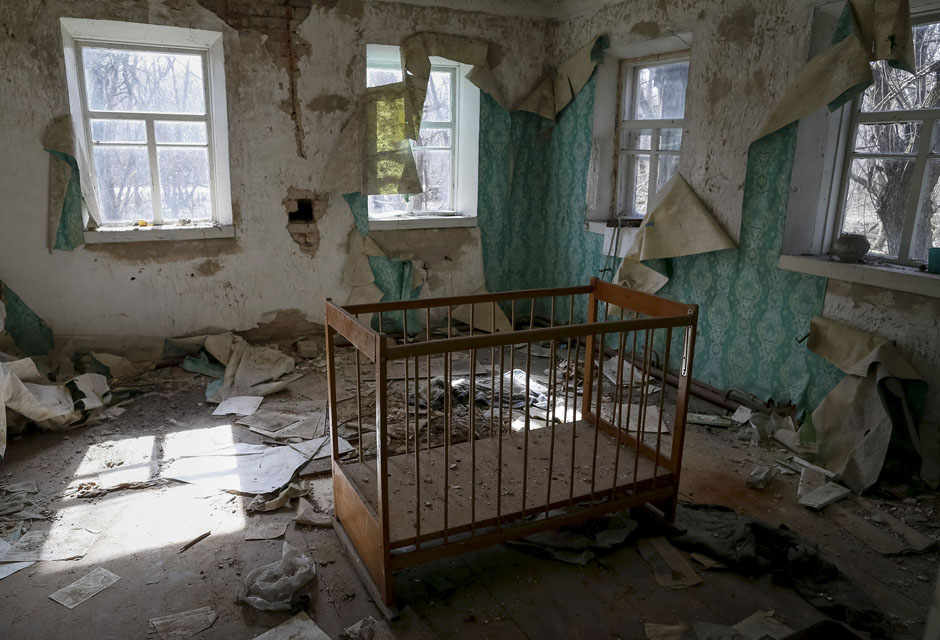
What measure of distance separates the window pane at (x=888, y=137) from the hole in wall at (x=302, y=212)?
381 cm

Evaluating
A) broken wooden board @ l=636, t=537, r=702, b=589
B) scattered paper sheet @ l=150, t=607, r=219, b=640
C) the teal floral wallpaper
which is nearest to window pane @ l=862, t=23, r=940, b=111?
the teal floral wallpaper

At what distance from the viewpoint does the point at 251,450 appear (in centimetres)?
361

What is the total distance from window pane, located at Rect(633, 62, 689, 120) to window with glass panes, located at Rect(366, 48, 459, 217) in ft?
5.19

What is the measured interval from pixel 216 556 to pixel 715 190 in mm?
3579

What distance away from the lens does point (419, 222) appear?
5492mm

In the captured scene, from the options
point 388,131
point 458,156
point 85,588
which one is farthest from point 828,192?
point 85,588

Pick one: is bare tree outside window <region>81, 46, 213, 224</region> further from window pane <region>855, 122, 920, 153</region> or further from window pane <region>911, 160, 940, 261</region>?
window pane <region>911, 160, 940, 261</region>

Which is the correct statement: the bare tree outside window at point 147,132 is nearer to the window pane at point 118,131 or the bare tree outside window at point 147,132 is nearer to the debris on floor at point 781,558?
the window pane at point 118,131

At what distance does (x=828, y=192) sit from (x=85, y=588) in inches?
168

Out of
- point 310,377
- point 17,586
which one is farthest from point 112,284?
point 17,586

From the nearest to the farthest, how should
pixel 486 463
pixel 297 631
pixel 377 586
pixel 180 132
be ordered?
1. pixel 297 631
2. pixel 377 586
3. pixel 486 463
4. pixel 180 132

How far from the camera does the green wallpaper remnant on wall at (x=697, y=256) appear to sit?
3840mm

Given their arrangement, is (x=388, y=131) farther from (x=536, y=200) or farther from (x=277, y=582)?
(x=277, y=582)

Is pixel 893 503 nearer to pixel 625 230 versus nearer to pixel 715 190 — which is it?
pixel 715 190
